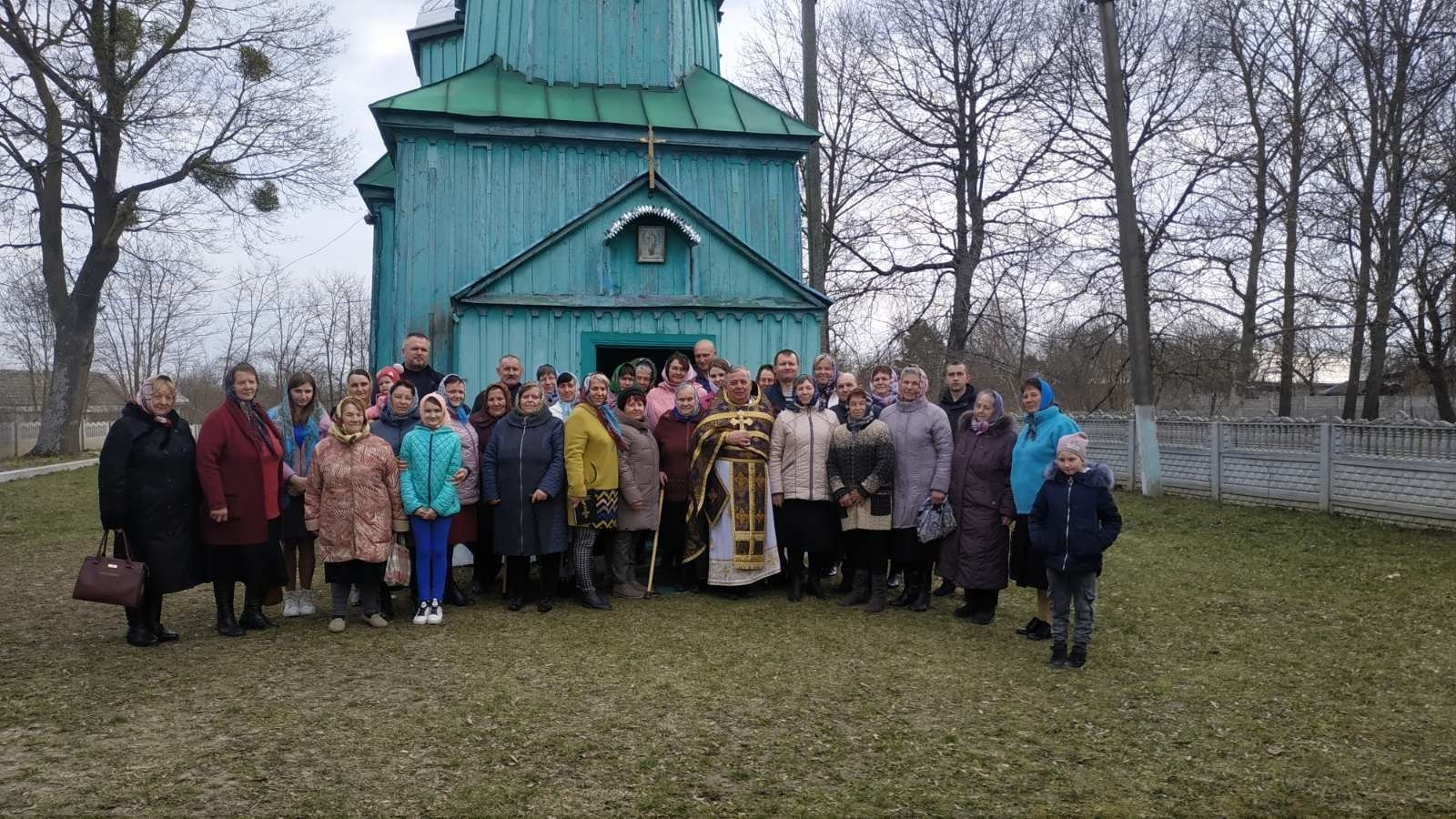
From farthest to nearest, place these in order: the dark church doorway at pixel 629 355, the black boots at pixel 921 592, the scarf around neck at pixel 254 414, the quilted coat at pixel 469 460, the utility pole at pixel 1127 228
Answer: the utility pole at pixel 1127 228
the dark church doorway at pixel 629 355
the black boots at pixel 921 592
the quilted coat at pixel 469 460
the scarf around neck at pixel 254 414

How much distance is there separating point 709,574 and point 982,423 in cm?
242

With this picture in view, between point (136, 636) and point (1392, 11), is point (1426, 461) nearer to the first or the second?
point (1392, 11)

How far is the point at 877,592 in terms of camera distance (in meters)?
→ 7.18

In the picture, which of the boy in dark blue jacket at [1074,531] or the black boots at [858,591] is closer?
the boy in dark blue jacket at [1074,531]

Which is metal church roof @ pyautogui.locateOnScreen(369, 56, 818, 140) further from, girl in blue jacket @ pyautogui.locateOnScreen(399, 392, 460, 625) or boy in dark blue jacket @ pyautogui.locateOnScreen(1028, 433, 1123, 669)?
boy in dark blue jacket @ pyautogui.locateOnScreen(1028, 433, 1123, 669)

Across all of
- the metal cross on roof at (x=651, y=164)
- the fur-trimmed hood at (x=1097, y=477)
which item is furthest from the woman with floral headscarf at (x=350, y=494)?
the metal cross on roof at (x=651, y=164)

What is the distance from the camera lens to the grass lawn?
374 centimetres

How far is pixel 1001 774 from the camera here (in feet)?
13.0

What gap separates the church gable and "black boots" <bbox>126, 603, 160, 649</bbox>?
6.04m

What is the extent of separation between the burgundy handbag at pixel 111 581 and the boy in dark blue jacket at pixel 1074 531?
518 centimetres

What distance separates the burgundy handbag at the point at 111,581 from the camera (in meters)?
5.56

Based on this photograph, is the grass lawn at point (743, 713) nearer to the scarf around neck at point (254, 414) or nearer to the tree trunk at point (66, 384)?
the scarf around neck at point (254, 414)

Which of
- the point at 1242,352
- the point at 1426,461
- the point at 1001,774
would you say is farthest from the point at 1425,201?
the point at 1001,774

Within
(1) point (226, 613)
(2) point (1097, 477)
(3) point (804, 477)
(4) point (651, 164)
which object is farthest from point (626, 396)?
(4) point (651, 164)
